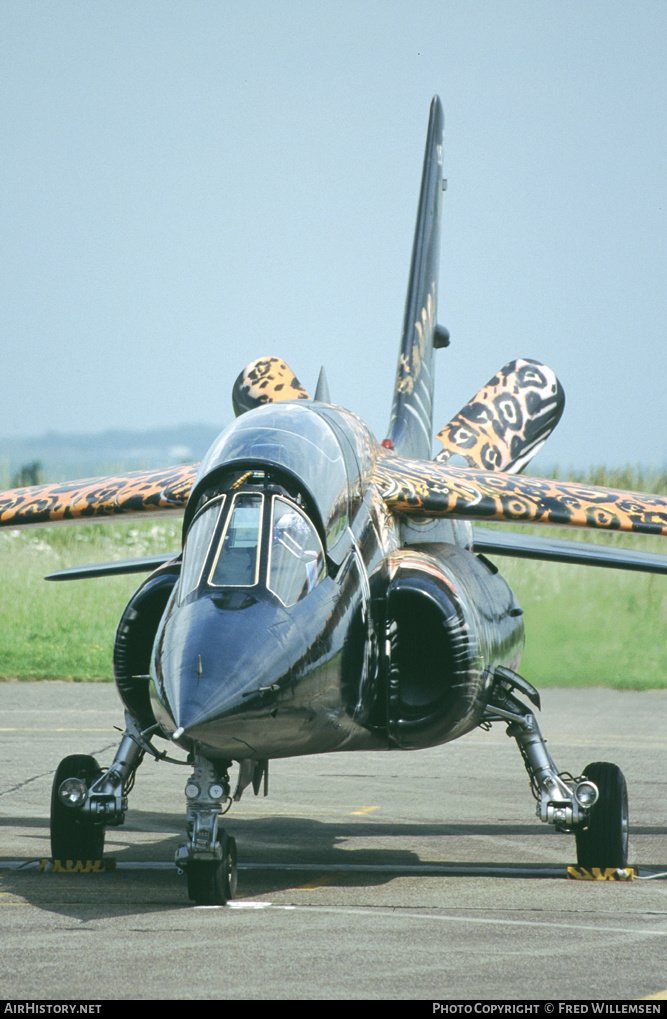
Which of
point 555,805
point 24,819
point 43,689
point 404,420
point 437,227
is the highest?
point 437,227

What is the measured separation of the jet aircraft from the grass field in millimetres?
11636

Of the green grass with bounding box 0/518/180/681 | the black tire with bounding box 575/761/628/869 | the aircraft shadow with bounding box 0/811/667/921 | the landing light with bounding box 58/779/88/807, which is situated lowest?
the green grass with bounding box 0/518/180/681

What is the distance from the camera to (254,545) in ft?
24.9

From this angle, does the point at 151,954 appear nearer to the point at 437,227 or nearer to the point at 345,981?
the point at 345,981

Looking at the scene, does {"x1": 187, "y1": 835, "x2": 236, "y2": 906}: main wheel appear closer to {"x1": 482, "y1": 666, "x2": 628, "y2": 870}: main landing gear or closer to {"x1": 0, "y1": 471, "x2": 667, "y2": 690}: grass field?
{"x1": 482, "y1": 666, "x2": 628, "y2": 870}: main landing gear

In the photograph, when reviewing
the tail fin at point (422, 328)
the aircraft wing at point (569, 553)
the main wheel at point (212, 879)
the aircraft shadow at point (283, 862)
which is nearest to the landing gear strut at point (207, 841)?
the main wheel at point (212, 879)

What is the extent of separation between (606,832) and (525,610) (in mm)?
15814

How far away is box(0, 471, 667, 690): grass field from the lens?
23547 millimetres

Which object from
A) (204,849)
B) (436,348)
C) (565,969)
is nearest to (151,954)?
(204,849)

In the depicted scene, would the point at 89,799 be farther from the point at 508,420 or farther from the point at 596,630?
the point at 596,630

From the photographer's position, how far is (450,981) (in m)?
6.06

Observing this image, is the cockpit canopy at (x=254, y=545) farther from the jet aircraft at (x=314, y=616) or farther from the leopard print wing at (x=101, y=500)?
the leopard print wing at (x=101, y=500)

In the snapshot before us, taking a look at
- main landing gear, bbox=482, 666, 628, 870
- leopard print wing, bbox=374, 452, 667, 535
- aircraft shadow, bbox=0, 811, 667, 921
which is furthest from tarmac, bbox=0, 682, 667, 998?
leopard print wing, bbox=374, 452, 667, 535
